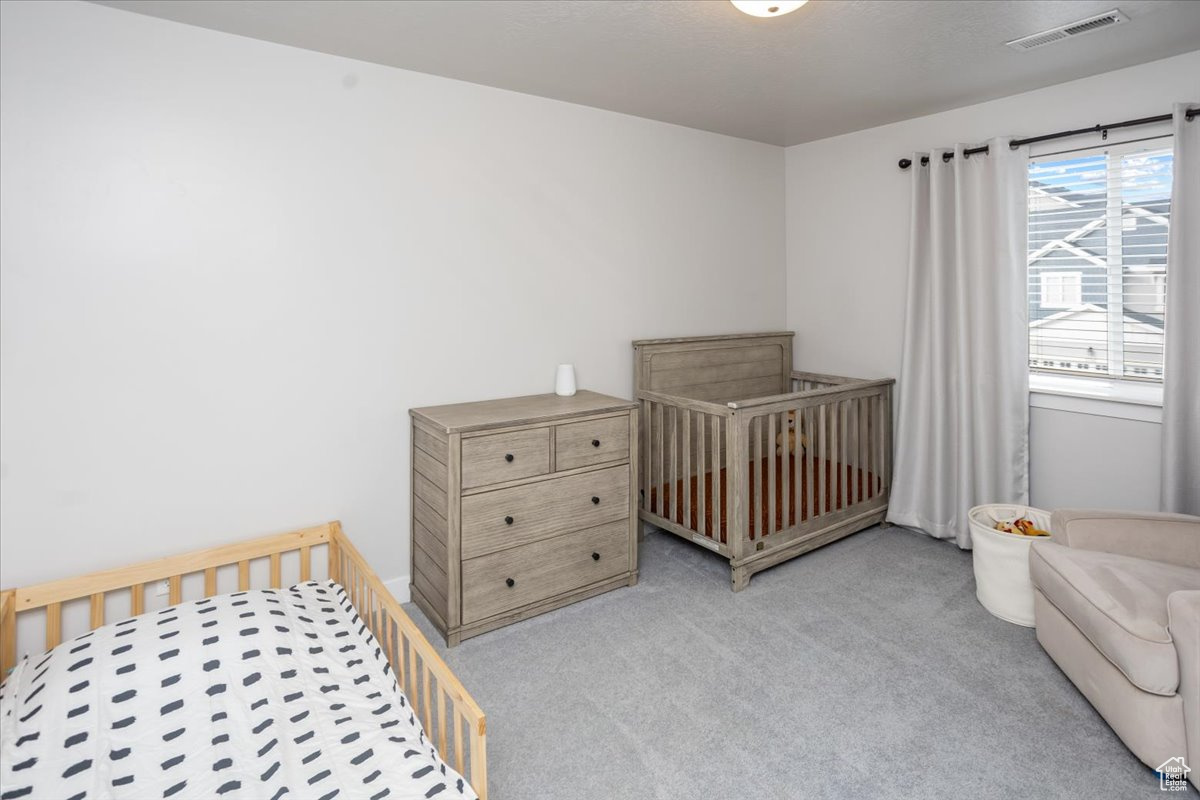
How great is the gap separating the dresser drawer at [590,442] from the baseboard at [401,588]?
0.88 metres

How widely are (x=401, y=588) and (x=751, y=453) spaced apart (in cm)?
210

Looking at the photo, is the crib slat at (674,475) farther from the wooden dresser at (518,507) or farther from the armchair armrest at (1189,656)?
the armchair armrest at (1189,656)

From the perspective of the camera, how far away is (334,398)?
102 inches

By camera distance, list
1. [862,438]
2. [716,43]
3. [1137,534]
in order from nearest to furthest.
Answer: [1137,534], [716,43], [862,438]

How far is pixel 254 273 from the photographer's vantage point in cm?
240

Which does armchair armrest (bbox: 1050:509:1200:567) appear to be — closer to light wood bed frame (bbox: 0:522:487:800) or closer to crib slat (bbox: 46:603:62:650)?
light wood bed frame (bbox: 0:522:487:800)

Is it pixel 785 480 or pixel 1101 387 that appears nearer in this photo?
pixel 1101 387

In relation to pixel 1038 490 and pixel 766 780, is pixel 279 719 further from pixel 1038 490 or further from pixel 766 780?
pixel 1038 490

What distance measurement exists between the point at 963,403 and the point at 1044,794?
1.98 meters

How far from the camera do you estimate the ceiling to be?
2107 millimetres

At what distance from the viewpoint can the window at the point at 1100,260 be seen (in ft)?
9.27

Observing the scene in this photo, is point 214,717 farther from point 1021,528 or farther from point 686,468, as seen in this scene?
point 1021,528

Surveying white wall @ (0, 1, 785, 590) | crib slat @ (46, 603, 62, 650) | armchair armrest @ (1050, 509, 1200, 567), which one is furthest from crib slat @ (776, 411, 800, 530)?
crib slat @ (46, 603, 62, 650)

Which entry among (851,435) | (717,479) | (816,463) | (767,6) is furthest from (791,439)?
(767,6)
